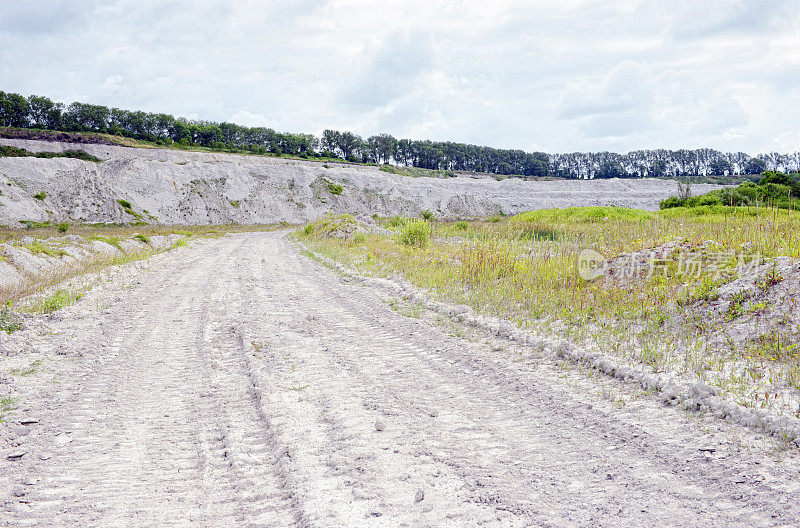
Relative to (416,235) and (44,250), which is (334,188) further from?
(44,250)

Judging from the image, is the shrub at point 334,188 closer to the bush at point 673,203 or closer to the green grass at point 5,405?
the bush at point 673,203

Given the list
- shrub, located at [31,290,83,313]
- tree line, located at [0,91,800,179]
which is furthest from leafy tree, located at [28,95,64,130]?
shrub, located at [31,290,83,313]

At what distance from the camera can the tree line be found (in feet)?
279

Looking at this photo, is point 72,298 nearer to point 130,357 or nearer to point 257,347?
point 130,357

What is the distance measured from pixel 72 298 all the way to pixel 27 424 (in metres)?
5.99

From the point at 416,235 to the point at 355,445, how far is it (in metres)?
14.1

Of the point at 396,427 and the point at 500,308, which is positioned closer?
the point at 396,427

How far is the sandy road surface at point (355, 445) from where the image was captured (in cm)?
289

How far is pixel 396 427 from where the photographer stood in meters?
4.04

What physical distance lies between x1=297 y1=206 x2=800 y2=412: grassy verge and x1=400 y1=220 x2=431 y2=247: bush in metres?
4.89

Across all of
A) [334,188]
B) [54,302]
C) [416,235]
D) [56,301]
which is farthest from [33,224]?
[54,302]

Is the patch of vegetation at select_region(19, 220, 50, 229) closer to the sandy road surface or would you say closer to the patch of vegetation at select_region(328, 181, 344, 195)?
the patch of vegetation at select_region(328, 181, 344, 195)

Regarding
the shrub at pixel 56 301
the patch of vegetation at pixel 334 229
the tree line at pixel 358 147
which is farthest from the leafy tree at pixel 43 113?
the shrub at pixel 56 301

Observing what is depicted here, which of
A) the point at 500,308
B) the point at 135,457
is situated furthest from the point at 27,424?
the point at 500,308
